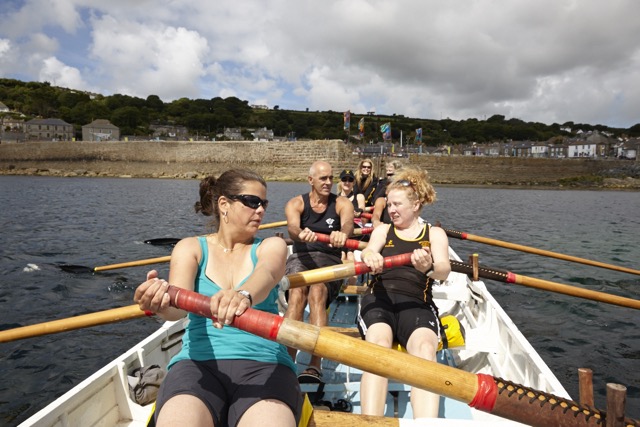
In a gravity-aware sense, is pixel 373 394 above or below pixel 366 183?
below

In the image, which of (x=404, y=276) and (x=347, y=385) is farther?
(x=347, y=385)

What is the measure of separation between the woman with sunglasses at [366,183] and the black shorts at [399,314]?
266 inches

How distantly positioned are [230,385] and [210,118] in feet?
465

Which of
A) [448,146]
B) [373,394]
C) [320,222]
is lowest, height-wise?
[373,394]

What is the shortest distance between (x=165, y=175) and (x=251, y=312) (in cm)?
7074

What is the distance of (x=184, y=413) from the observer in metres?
1.94

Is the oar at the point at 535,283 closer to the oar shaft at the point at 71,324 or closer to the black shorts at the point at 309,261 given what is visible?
the black shorts at the point at 309,261

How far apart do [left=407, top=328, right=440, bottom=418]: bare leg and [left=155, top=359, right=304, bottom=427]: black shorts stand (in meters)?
1.04

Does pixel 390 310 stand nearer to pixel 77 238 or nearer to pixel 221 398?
pixel 221 398

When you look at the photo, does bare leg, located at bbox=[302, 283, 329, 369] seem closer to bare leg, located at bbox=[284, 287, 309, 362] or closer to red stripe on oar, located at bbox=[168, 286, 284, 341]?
bare leg, located at bbox=[284, 287, 309, 362]

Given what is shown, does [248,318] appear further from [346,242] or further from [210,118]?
[210,118]

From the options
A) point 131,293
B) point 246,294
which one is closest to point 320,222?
point 246,294

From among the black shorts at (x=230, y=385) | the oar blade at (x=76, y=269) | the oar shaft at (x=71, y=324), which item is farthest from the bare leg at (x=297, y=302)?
the oar blade at (x=76, y=269)

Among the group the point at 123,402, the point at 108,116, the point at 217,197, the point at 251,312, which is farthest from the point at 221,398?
the point at 108,116
